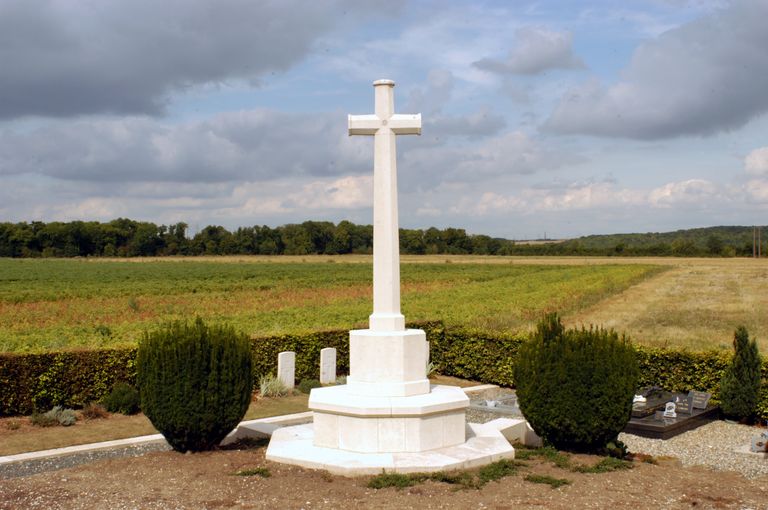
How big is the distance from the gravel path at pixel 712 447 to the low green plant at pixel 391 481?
5909 mm

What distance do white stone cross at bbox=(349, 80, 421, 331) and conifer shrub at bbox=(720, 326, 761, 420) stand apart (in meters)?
8.36

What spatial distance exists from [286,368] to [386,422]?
866 cm

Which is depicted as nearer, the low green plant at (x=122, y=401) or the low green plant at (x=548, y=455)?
the low green plant at (x=548, y=455)

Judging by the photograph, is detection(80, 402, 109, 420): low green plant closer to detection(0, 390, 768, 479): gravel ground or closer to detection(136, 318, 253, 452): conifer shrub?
detection(0, 390, 768, 479): gravel ground

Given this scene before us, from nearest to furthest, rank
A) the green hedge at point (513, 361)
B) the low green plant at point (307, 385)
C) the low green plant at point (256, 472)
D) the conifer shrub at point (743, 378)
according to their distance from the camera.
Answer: the low green plant at point (256, 472) < the conifer shrub at point (743, 378) < the green hedge at point (513, 361) < the low green plant at point (307, 385)

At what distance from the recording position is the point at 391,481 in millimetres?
8789

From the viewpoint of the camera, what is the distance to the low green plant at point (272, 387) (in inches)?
693

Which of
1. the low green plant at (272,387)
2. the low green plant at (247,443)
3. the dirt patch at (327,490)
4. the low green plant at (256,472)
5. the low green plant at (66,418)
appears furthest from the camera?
the low green plant at (272,387)

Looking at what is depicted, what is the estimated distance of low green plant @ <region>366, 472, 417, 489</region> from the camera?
8680mm

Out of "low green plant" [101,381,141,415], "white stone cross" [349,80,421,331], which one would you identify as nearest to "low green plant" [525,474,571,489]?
"white stone cross" [349,80,421,331]

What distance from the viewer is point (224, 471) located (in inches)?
370

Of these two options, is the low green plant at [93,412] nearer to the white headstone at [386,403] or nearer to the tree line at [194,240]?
the white headstone at [386,403]

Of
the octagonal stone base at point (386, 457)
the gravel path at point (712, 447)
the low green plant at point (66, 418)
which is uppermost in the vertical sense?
the octagonal stone base at point (386, 457)

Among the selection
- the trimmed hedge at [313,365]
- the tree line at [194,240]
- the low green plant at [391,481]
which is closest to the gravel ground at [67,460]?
the trimmed hedge at [313,365]
